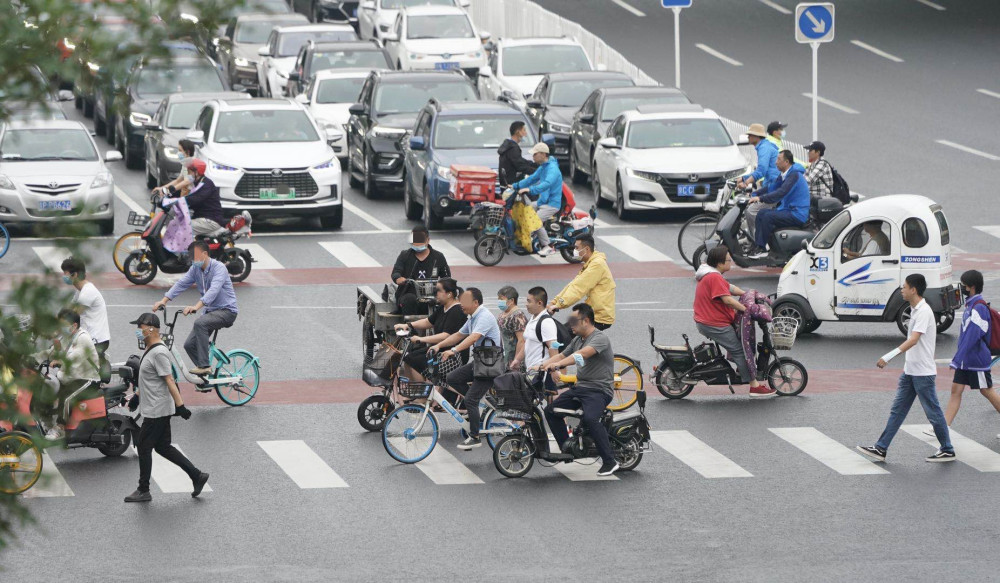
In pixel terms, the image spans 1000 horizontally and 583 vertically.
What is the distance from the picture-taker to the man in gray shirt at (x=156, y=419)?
13547 mm

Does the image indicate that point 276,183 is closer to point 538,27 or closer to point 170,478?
point 170,478

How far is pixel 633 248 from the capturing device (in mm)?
25875

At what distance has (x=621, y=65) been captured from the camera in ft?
127

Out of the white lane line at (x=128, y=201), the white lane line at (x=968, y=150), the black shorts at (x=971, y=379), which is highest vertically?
the black shorts at (x=971, y=379)

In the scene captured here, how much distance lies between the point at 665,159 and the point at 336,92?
8.79 m

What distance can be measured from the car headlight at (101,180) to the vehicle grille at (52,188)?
256mm

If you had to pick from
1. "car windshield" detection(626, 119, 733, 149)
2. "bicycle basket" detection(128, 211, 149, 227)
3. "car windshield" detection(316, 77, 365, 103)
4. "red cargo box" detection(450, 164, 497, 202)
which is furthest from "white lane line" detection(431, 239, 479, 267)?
"car windshield" detection(316, 77, 365, 103)

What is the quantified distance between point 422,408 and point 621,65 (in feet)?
81.5

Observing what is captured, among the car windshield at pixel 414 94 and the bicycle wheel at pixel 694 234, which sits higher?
the car windshield at pixel 414 94

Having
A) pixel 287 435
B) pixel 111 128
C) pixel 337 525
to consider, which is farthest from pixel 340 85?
pixel 337 525

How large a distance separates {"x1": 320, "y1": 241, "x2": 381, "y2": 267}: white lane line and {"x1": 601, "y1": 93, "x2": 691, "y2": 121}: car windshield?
20.2ft

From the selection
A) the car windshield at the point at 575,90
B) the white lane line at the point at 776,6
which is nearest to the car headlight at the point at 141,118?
the car windshield at the point at 575,90

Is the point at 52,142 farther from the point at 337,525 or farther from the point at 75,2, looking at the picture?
the point at 75,2

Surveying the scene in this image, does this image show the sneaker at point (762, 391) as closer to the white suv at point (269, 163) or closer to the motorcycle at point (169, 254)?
the motorcycle at point (169, 254)
